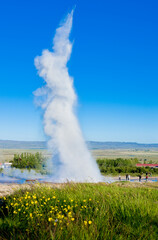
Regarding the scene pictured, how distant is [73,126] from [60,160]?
479 centimetres

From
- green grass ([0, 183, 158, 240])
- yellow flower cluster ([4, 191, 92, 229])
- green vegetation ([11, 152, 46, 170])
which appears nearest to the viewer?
green grass ([0, 183, 158, 240])

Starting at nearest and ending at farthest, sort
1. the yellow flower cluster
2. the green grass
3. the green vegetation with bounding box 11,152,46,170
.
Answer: the green grass
the yellow flower cluster
the green vegetation with bounding box 11,152,46,170

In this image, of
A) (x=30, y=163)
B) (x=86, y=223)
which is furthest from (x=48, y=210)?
(x=30, y=163)

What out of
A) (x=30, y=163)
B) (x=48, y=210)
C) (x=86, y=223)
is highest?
(x=86, y=223)

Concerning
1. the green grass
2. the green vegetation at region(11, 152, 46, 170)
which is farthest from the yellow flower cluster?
the green vegetation at region(11, 152, 46, 170)

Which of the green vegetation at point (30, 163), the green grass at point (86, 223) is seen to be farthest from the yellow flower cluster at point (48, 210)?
the green vegetation at point (30, 163)

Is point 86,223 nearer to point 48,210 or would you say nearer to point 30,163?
point 48,210

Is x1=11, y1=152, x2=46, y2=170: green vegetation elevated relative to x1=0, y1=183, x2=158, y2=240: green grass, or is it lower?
lower

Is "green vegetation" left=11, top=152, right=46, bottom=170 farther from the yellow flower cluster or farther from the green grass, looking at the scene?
the green grass

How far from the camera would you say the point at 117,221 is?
21.4 ft

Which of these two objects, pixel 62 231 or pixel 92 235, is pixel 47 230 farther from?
pixel 92 235

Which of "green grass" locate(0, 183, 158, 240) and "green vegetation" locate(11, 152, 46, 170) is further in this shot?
"green vegetation" locate(11, 152, 46, 170)

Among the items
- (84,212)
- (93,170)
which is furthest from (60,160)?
(84,212)

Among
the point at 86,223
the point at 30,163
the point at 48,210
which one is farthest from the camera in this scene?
the point at 30,163
